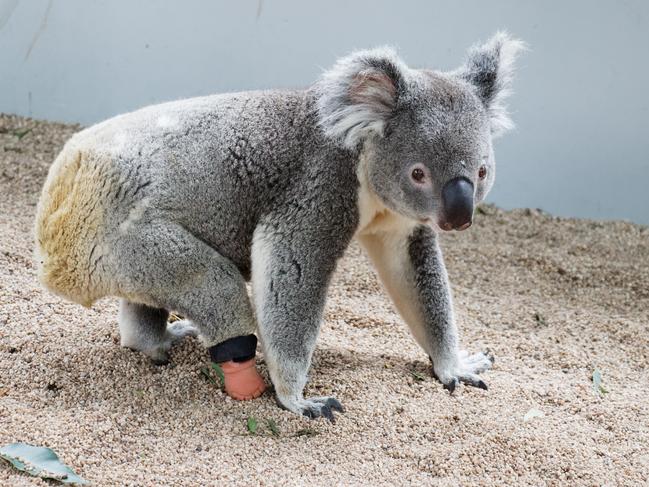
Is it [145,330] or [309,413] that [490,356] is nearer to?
[309,413]

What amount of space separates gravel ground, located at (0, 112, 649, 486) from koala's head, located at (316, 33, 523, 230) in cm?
77

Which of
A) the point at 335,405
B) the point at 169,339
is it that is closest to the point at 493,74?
the point at 335,405

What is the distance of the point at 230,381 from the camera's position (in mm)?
3113

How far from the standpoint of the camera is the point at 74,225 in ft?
9.70

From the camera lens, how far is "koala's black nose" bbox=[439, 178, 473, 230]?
2.81m

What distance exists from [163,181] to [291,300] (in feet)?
2.03

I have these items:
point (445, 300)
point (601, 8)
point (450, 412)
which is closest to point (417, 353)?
point (445, 300)

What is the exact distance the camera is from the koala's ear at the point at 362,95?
2.96 metres

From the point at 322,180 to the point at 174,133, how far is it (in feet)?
1.87

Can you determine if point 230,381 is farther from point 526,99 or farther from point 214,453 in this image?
point 526,99

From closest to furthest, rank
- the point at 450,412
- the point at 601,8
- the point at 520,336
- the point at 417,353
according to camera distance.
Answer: the point at 450,412
the point at 417,353
the point at 520,336
the point at 601,8

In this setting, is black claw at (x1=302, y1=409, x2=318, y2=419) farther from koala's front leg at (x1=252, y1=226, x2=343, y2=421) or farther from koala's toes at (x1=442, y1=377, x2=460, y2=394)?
koala's toes at (x1=442, y1=377, x2=460, y2=394)

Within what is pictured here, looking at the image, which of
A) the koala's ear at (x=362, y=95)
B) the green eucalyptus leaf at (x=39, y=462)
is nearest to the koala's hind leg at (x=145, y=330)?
the green eucalyptus leaf at (x=39, y=462)

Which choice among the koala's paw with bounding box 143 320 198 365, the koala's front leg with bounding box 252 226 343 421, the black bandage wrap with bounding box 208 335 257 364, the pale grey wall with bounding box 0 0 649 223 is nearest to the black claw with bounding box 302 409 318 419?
the koala's front leg with bounding box 252 226 343 421
